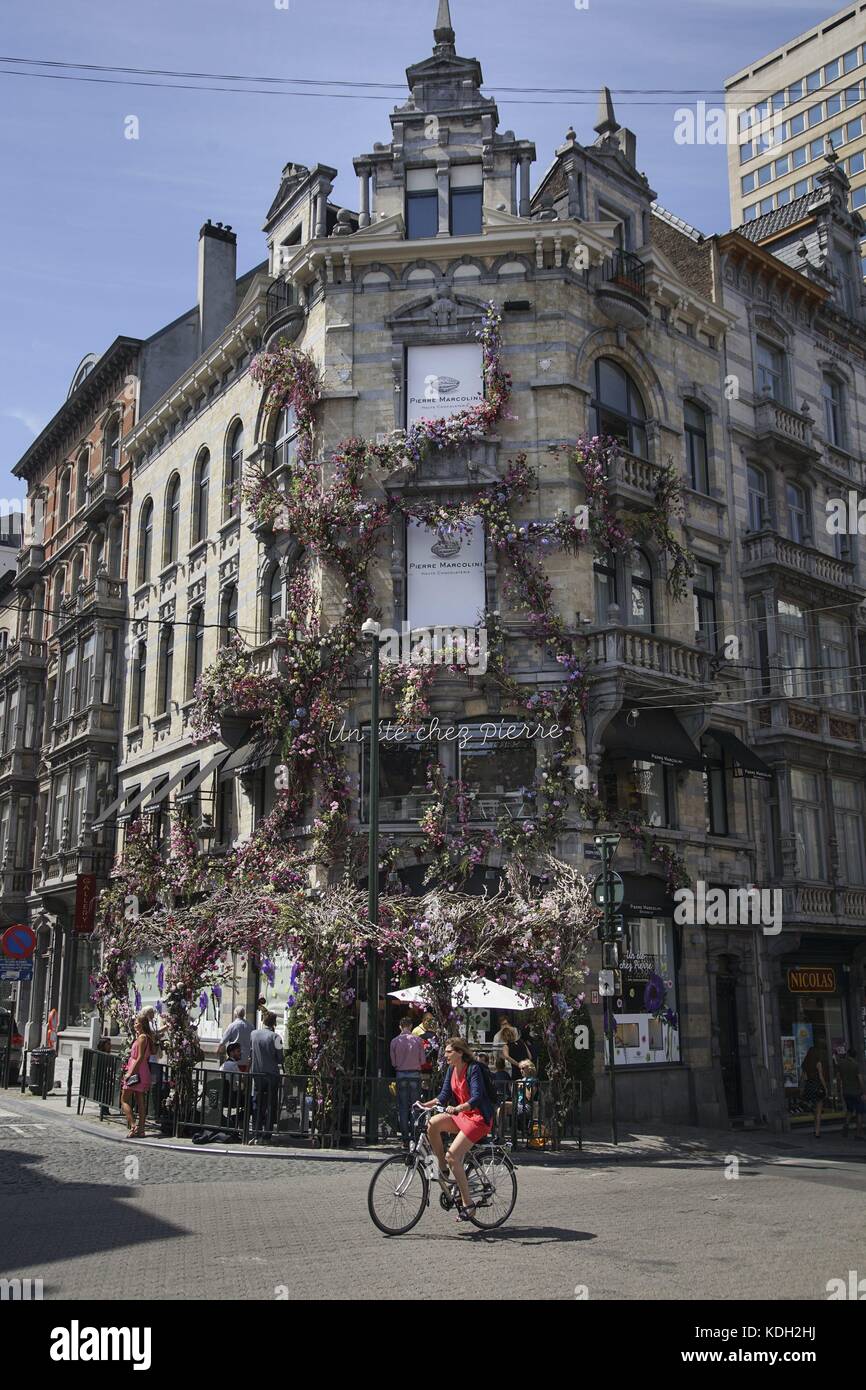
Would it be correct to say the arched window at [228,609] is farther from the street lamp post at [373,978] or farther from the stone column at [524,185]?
the stone column at [524,185]

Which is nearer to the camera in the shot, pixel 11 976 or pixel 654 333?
pixel 11 976

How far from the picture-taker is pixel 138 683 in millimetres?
34344

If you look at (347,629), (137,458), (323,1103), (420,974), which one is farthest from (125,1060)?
(137,458)

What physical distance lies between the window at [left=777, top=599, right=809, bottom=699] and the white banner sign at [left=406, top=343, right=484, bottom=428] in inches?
338

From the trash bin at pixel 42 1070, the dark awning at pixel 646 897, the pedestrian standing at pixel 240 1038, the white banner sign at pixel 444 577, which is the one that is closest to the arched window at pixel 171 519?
the white banner sign at pixel 444 577

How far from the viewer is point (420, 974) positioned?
58.0 feet

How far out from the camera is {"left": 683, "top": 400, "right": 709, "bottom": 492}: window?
27531 millimetres

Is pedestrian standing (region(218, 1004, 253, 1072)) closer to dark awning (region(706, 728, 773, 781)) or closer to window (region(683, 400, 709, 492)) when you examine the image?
dark awning (region(706, 728, 773, 781))

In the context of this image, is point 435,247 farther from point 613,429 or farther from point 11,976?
point 11,976

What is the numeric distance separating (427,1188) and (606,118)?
24.2m

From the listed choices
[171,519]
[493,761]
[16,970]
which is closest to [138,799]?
[16,970]

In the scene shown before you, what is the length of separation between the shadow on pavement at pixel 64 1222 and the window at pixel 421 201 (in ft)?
64.3

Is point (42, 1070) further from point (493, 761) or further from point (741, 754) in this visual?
point (741, 754)
